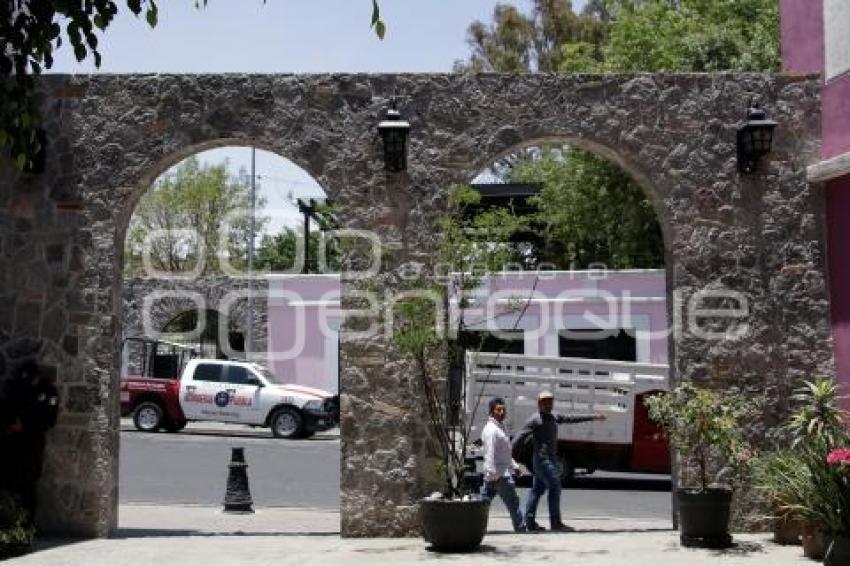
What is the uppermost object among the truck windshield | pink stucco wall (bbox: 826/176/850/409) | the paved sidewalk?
pink stucco wall (bbox: 826/176/850/409)

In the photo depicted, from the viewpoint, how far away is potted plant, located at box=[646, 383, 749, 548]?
9.60 metres

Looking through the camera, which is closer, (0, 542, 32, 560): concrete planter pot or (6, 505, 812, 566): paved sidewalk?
(6, 505, 812, 566): paved sidewalk

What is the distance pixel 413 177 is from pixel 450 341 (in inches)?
68.6

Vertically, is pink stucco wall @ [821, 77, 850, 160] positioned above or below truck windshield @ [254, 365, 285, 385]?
above

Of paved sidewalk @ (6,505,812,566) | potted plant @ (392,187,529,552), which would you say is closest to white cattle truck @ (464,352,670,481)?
paved sidewalk @ (6,505,812,566)

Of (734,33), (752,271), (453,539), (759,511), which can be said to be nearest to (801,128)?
(752,271)

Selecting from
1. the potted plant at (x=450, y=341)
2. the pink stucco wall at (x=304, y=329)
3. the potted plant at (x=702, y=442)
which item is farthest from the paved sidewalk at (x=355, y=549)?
the pink stucco wall at (x=304, y=329)

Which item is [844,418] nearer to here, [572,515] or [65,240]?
[572,515]

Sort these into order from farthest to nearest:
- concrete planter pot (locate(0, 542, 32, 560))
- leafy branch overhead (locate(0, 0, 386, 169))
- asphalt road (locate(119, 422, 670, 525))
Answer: asphalt road (locate(119, 422, 670, 525)), concrete planter pot (locate(0, 542, 32, 560)), leafy branch overhead (locate(0, 0, 386, 169))

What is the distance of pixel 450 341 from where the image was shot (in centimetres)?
1027

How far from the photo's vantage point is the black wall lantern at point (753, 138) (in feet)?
34.7

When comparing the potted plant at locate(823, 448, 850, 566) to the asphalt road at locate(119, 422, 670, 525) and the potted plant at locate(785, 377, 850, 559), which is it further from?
the asphalt road at locate(119, 422, 670, 525)

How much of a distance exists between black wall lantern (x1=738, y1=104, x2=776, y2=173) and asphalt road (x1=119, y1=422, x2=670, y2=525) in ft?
15.2

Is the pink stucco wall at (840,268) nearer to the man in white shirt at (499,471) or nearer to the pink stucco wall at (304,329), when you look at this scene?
the man in white shirt at (499,471)
